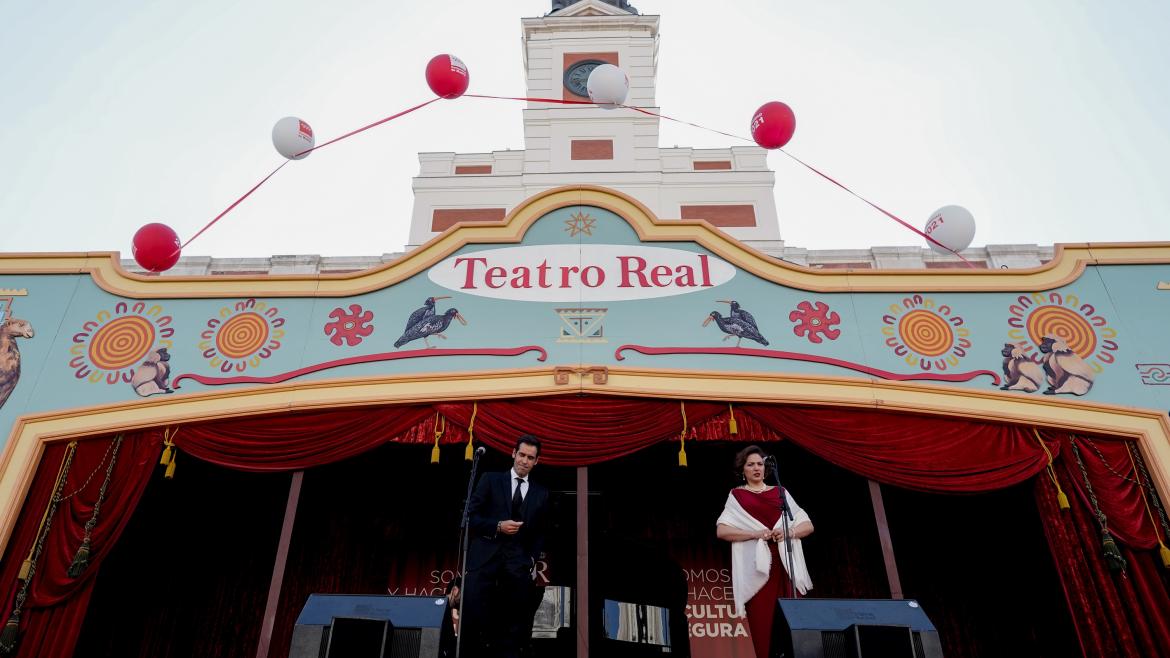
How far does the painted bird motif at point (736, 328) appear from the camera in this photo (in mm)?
6855

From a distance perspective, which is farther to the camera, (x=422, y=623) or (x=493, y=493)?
(x=493, y=493)

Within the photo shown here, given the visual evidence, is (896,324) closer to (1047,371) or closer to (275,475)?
(1047,371)

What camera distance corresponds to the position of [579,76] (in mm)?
14570

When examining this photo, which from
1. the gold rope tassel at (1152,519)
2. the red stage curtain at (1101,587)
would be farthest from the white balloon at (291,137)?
the gold rope tassel at (1152,519)

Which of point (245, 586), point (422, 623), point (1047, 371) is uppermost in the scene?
point (1047, 371)

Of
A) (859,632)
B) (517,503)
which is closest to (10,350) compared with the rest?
(517,503)

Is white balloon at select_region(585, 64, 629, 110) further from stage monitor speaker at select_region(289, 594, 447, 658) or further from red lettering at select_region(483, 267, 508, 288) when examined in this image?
stage monitor speaker at select_region(289, 594, 447, 658)

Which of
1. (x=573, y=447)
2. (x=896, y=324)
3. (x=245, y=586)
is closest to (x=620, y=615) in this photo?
(x=573, y=447)

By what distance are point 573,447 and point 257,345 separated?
289cm

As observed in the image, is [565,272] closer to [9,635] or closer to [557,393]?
[557,393]

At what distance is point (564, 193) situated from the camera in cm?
760

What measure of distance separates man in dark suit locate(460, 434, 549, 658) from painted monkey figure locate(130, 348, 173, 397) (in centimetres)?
314

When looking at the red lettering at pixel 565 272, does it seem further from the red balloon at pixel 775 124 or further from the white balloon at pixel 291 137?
the white balloon at pixel 291 137

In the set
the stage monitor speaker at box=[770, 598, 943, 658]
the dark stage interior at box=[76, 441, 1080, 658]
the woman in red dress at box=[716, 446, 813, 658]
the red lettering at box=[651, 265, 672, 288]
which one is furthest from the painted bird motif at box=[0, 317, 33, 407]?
the stage monitor speaker at box=[770, 598, 943, 658]
